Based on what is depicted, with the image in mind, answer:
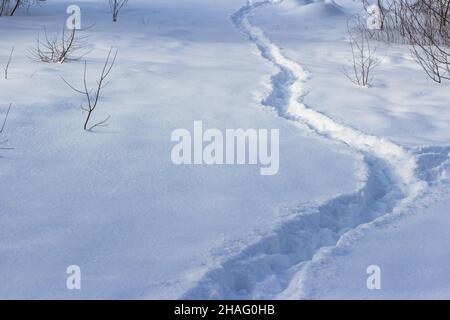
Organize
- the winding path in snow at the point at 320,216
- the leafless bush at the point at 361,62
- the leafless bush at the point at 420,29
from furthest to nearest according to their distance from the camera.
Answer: the leafless bush at the point at 420,29 → the leafless bush at the point at 361,62 → the winding path in snow at the point at 320,216

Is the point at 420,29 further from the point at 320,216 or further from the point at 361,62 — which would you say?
the point at 320,216

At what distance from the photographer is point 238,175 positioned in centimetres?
293

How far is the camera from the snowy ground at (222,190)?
2.03 m

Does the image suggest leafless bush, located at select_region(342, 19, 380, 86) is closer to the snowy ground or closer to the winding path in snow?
the snowy ground

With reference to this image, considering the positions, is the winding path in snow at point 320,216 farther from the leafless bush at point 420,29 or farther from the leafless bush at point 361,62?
the leafless bush at point 420,29

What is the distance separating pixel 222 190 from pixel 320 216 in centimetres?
51

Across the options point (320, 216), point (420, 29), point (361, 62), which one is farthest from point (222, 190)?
point (420, 29)

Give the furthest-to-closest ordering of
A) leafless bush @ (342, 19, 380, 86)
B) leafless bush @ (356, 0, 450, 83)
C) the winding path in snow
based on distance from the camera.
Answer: leafless bush @ (356, 0, 450, 83), leafless bush @ (342, 19, 380, 86), the winding path in snow

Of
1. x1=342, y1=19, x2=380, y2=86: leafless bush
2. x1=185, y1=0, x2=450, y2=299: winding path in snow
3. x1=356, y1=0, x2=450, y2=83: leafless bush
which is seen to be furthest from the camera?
x1=356, y1=0, x2=450, y2=83: leafless bush

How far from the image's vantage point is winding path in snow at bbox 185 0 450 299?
2.03m

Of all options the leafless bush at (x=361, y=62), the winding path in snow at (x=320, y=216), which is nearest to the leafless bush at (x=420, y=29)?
the leafless bush at (x=361, y=62)

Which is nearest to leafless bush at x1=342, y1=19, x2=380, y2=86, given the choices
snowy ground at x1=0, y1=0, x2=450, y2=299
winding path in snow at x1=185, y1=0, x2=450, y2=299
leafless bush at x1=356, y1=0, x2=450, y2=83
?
snowy ground at x1=0, y1=0, x2=450, y2=299

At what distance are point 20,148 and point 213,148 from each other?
1.09 meters
